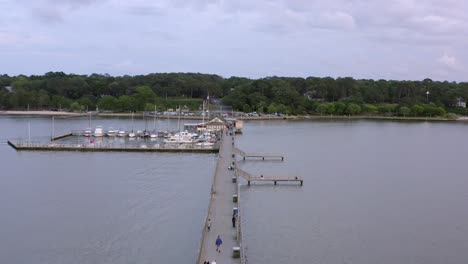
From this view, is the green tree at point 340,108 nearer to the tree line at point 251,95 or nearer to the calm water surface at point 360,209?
the tree line at point 251,95

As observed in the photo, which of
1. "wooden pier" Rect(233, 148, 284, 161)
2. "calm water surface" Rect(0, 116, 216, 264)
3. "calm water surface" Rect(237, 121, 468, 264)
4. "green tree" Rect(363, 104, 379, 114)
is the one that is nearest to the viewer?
"calm water surface" Rect(0, 116, 216, 264)

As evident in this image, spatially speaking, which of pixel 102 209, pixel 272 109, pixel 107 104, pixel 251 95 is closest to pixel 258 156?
pixel 102 209

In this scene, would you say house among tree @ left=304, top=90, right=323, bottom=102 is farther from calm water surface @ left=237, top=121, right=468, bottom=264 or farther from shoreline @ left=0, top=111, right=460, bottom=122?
calm water surface @ left=237, top=121, right=468, bottom=264

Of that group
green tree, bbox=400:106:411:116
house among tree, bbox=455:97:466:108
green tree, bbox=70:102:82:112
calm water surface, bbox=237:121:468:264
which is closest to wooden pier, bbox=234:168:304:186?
calm water surface, bbox=237:121:468:264

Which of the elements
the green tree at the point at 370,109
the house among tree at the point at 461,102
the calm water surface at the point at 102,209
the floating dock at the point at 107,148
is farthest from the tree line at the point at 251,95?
the calm water surface at the point at 102,209

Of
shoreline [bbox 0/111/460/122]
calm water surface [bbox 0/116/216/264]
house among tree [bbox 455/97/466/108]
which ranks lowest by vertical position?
calm water surface [bbox 0/116/216/264]

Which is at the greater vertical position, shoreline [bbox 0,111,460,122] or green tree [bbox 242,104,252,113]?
green tree [bbox 242,104,252,113]

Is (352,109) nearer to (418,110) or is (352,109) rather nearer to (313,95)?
(418,110)
